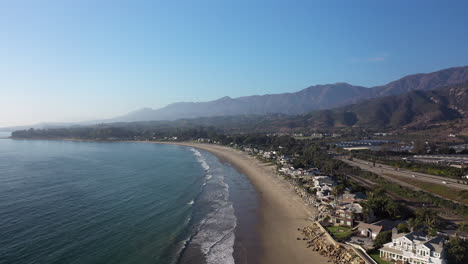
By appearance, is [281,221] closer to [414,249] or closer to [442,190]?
[414,249]

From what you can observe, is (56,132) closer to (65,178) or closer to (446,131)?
(65,178)

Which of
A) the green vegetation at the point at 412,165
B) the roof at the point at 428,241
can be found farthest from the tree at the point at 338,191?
the green vegetation at the point at 412,165

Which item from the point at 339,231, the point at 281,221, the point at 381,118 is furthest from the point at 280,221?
the point at 381,118

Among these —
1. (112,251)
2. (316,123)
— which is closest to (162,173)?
(112,251)

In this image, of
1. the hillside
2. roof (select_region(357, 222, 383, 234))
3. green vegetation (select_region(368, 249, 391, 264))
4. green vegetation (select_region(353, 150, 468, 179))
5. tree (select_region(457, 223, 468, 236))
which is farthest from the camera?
the hillside

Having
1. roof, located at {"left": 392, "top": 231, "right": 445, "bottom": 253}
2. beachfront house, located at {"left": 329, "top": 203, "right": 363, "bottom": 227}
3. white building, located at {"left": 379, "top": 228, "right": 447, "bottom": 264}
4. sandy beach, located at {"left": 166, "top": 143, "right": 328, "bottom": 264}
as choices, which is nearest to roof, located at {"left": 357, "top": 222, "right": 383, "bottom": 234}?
beachfront house, located at {"left": 329, "top": 203, "right": 363, "bottom": 227}

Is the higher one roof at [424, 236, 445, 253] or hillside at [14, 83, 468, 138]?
hillside at [14, 83, 468, 138]

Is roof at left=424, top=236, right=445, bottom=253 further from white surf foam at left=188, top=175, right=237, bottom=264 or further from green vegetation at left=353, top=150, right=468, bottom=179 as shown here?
green vegetation at left=353, top=150, right=468, bottom=179

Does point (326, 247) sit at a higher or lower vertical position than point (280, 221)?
higher
